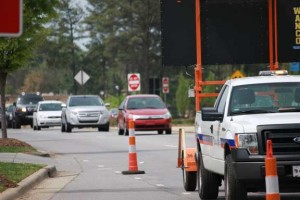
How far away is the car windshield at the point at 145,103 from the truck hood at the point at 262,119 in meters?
26.5

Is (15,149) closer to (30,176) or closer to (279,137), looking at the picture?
(30,176)

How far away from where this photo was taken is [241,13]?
1828 cm

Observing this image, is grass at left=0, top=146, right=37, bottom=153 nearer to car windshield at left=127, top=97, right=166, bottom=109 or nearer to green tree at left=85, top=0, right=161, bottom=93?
car windshield at left=127, top=97, right=166, bottom=109

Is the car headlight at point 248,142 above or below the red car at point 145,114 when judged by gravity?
above

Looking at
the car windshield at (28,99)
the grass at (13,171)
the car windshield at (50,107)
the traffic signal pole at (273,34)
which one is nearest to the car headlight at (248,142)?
the grass at (13,171)

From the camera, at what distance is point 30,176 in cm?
1867

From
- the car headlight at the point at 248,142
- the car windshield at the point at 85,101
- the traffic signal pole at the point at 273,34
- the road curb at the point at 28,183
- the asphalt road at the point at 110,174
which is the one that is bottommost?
the asphalt road at the point at 110,174

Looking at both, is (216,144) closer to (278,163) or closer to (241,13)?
(278,163)

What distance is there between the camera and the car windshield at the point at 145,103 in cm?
3981

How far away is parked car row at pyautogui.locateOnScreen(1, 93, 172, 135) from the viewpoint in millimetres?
38844

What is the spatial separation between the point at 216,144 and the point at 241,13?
4995 mm

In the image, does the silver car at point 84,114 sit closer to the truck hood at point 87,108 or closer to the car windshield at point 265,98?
the truck hood at point 87,108

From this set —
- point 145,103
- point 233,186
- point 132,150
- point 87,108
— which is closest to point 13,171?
point 132,150

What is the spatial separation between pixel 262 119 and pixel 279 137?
1.27ft
